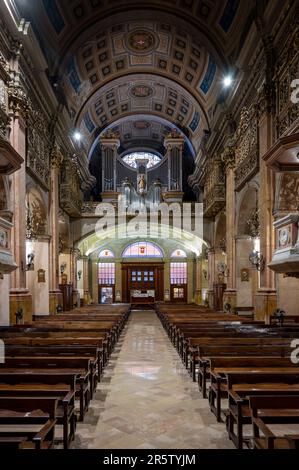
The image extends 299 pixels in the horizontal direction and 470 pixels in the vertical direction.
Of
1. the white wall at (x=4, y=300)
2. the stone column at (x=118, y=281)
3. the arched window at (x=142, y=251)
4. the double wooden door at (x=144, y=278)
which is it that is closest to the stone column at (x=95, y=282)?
the stone column at (x=118, y=281)

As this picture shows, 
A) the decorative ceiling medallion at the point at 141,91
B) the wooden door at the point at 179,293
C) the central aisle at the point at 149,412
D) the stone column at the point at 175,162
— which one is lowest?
the wooden door at the point at 179,293

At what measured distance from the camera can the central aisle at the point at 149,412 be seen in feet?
14.9

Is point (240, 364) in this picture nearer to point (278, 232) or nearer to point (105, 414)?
point (105, 414)

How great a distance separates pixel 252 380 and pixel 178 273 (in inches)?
1012

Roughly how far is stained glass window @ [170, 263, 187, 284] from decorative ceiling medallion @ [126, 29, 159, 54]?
15.9 metres

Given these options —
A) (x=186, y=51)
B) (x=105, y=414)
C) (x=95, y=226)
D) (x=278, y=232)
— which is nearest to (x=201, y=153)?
(x=186, y=51)

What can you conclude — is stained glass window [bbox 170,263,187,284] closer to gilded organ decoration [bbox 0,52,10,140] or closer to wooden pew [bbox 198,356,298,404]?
gilded organ decoration [bbox 0,52,10,140]

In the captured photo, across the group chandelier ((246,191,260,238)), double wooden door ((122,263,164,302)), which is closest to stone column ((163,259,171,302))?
double wooden door ((122,263,164,302))

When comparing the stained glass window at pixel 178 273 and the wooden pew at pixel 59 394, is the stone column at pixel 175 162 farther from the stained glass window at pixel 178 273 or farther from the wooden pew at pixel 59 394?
the wooden pew at pixel 59 394

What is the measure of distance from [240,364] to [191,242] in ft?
72.9

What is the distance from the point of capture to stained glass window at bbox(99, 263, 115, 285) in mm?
30266

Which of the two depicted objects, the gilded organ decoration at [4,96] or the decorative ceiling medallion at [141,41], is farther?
the decorative ceiling medallion at [141,41]

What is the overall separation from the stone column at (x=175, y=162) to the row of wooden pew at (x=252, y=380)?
53.3 ft

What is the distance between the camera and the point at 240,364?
572cm
